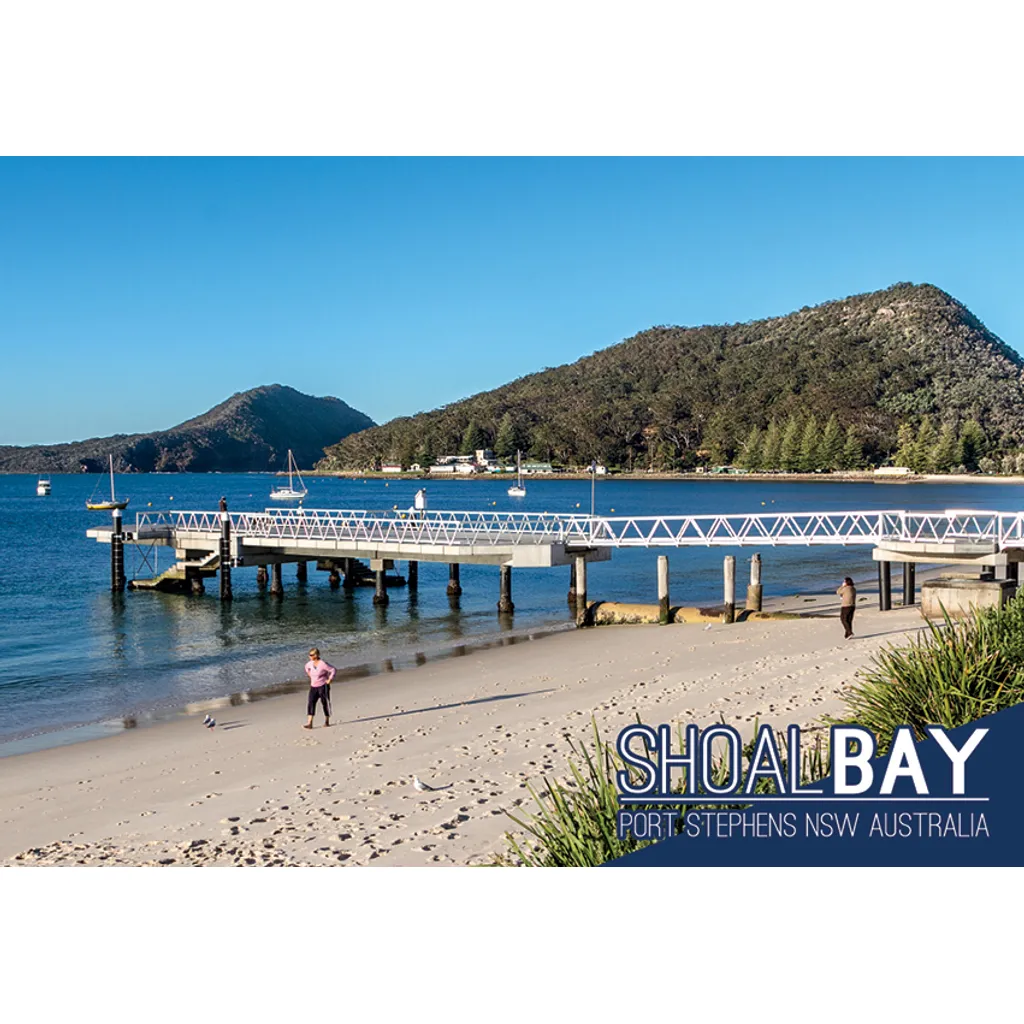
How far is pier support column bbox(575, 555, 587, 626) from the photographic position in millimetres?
26556

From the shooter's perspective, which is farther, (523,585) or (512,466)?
(512,466)

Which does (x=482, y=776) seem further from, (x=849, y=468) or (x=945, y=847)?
(x=849, y=468)

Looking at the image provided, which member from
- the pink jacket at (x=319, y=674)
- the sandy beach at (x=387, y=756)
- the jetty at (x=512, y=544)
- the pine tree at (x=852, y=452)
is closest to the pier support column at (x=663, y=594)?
the jetty at (x=512, y=544)

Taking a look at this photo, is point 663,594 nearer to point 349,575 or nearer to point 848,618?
point 848,618

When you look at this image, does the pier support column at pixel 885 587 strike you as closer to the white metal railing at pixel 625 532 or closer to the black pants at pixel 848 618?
the white metal railing at pixel 625 532

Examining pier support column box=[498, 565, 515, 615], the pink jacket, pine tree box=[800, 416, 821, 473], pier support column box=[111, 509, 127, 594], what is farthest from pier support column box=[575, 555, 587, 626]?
pine tree box=[800, 416, 821, 473]

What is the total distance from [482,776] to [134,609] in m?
25.0

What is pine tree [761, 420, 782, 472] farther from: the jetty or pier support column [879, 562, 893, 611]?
pier support column [879, 562, 893, 611]

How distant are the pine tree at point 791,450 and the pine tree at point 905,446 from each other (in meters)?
14.4

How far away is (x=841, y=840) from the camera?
7.29 meters

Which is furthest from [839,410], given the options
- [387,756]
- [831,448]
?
[387,756]

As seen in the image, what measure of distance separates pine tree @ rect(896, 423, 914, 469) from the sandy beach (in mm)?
133067
